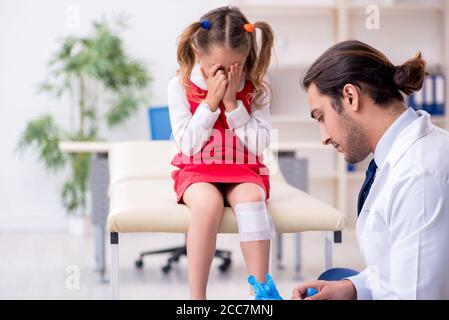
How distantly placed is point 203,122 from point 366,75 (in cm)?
79

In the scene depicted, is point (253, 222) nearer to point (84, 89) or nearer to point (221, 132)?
point (221, 132)

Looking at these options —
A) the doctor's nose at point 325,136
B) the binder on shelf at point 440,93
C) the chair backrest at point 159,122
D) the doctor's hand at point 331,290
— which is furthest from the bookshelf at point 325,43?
the doctor's hand at point 331,290

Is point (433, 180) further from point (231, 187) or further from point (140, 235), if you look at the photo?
point (140, 235)

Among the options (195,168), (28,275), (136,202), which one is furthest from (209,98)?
(28,275)

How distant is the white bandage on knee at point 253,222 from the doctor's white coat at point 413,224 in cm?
69

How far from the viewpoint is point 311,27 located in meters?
4.64

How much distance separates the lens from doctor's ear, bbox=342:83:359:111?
126 cm

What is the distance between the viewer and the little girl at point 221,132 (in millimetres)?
1870

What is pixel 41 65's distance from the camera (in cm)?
457

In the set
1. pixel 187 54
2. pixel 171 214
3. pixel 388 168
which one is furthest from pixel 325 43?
pixel 388 168

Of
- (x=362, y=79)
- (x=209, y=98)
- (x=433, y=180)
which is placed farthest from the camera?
(x=209, y=98)

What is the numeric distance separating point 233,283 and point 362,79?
6.43 feet

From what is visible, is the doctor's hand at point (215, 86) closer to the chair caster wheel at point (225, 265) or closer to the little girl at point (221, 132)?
the little girl at point (221, 132)

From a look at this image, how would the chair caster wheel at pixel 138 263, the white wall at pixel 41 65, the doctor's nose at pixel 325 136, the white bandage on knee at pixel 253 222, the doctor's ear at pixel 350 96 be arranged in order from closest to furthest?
the doctor's ear at pixel 350 96
the doctor's nose at pixel 325 136
the white bandage on knee at pixel 253 222
the chair caster wheel at pixel 138 263
the white wall at pixel 41 65
